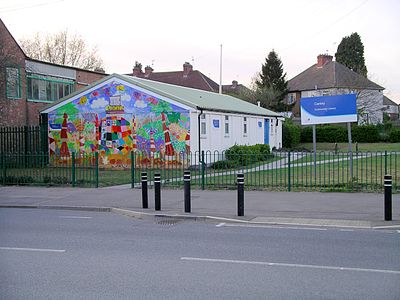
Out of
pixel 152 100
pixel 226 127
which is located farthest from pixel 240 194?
pixel 226 127

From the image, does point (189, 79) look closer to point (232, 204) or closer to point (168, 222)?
point (232, 204)

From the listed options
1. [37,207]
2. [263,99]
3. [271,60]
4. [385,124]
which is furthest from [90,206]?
[271,60]

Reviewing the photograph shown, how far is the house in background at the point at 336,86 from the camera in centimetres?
5966

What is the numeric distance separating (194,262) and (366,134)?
159 feet

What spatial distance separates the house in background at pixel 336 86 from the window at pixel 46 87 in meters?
32.1

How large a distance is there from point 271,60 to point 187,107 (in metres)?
47.7

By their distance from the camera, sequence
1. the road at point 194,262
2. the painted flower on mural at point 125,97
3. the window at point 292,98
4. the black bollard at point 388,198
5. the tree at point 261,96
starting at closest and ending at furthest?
the road at point 194,262, the black bollard at point 388,198, the painted flower on mural at point 125,97, the tree at point 261,96, the window at point 292,98

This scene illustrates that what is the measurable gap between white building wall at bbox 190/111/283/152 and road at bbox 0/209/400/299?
1545 cm

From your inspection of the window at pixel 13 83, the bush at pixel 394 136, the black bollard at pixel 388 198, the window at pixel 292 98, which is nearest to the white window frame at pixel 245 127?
the window at pixel 13 83

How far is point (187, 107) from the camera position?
1042 inches

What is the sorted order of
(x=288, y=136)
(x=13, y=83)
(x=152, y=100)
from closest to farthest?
(x=152, y=100) → (x=13, y=83) → (x=288, y=136)

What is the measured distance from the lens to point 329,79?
67.4 m

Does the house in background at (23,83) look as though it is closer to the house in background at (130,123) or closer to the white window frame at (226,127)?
the house in background at (130,123)

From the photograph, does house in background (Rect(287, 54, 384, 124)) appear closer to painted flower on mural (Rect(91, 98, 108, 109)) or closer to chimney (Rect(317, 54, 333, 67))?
chimney (Rect(317, 54, 333, 67))
